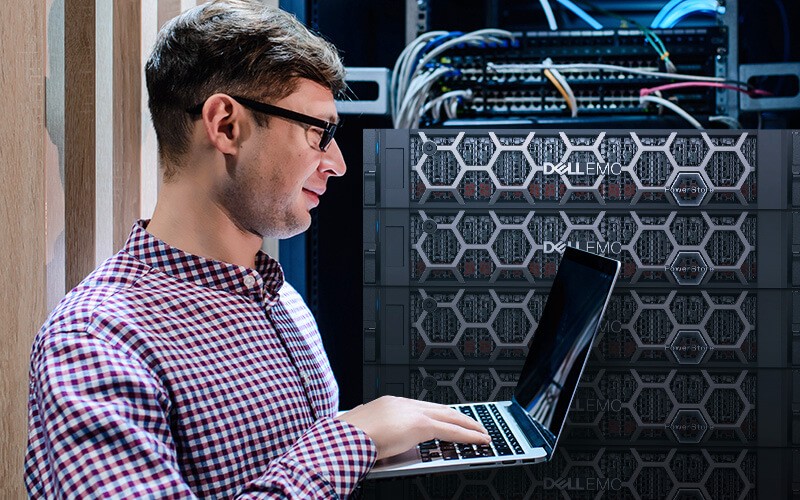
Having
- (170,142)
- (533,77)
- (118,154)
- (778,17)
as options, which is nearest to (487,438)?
(170,142)

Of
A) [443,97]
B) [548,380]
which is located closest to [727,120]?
[443,97]

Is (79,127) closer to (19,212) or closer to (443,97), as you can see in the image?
(19,212)

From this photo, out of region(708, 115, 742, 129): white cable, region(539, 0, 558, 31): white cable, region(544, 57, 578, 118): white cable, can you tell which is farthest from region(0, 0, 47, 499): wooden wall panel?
region(708, 115, 742, 129): white cable

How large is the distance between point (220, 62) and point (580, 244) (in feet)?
1.95

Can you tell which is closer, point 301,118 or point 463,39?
point 301,118

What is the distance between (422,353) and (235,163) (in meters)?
0.49

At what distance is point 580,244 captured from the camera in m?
1.07

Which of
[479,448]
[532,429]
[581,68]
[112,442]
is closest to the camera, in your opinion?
[112,442]

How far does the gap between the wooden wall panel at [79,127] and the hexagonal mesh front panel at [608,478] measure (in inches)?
21.2

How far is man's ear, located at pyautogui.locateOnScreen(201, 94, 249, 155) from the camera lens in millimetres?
708

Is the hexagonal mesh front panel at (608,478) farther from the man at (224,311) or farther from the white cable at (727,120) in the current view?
the white cable at (727,120)

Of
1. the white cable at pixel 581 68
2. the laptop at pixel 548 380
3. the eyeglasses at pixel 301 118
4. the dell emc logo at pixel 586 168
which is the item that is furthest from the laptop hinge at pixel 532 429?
the white cable at pixel 581 68

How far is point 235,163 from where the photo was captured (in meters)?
0.72

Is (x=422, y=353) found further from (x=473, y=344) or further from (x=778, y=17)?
(x=778, y=17)
